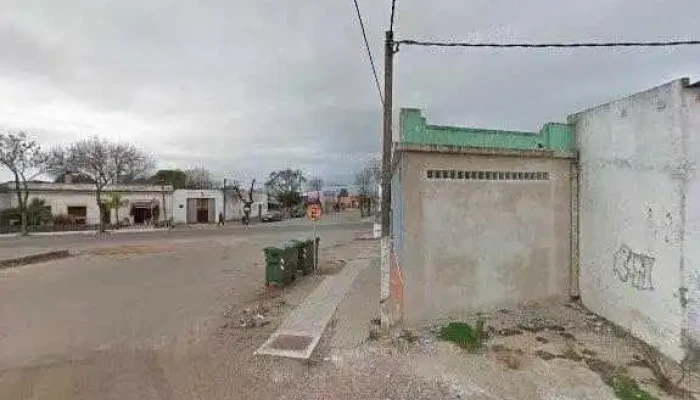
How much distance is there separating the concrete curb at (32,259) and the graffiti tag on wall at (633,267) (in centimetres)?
1805

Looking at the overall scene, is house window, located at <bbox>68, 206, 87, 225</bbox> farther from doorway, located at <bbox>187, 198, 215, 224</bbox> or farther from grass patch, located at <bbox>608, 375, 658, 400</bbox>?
grass patch, located at <bbox>608, 375, 658, 400</bbox>

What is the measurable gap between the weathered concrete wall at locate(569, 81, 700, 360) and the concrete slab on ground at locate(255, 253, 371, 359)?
16.8ft

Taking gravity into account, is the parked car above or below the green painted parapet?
below

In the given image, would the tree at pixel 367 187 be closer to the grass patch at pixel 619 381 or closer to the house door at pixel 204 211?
the house door at pixel 204 211

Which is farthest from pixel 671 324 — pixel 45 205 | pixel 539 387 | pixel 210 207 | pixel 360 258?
pixel 210 207

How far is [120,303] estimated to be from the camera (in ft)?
32.2

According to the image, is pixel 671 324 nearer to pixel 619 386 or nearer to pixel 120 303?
pixel 619 386

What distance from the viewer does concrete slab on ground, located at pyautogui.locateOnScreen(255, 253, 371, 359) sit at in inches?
262

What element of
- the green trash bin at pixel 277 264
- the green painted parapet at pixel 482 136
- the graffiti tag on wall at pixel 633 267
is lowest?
the green trash bin at pixel 277 264

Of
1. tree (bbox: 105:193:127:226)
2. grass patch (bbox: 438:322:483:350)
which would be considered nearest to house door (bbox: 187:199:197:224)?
tree (bbox: 105:193:127:226)

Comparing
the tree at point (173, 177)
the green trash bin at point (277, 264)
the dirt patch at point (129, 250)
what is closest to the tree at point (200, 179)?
the tree at point (173, 177)

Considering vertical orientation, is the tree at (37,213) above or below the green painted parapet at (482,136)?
below

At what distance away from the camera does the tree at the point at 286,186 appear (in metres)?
75.8

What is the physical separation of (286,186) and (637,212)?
75.2 m
